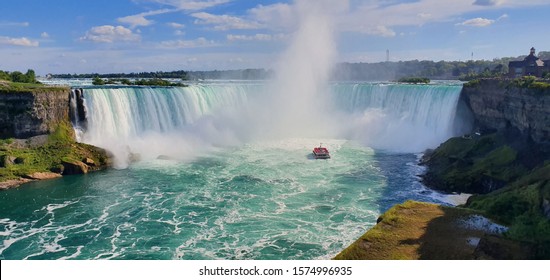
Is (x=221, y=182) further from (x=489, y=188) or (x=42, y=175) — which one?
(x=489, y=188)

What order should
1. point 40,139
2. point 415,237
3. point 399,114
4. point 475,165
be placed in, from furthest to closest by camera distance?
point 399,114 < point 40,139 < point 475,165 < point 415,237

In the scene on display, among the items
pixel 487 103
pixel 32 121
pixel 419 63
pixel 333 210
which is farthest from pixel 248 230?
pixel 419 63

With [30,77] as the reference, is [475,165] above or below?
below

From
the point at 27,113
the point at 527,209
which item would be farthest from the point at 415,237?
the point at 27,113

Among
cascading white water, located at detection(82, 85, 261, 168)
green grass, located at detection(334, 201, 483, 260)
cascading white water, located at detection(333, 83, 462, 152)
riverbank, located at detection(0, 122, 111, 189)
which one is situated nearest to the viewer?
green grass, located at detection(334, 201, 483, 260)

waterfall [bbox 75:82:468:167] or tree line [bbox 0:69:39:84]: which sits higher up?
tree line [bbox 0:69:39:84]

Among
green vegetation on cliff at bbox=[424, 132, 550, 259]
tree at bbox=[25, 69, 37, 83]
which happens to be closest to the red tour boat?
green vegetation on cliff at bbox=[424, 132, 550, 259]

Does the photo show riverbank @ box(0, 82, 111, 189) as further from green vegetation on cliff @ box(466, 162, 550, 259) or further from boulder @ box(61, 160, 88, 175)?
green vegetation on cliff @ box(466, 162, 550, 259)
